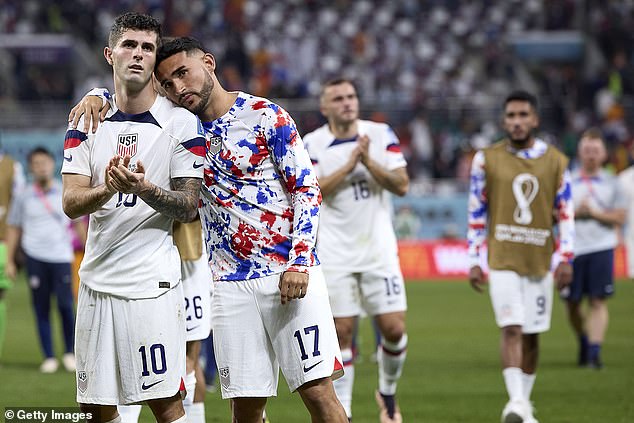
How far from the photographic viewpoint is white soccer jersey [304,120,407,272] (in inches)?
358

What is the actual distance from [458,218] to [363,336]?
11.3 meters

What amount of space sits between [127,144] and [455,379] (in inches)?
268

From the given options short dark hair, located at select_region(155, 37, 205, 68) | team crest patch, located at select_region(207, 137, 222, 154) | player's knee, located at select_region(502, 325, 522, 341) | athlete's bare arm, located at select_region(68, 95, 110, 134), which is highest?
short dark hair, located at select_region(155, 37, 205, 68)

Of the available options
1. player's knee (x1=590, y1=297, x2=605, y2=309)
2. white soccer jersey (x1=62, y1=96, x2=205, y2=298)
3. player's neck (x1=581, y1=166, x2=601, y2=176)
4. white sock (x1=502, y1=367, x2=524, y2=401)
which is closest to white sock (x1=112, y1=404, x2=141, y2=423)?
white soccer jersey (x1=62, y1=96, x2=205, y2=298)

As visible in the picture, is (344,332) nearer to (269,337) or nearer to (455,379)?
(269,337)

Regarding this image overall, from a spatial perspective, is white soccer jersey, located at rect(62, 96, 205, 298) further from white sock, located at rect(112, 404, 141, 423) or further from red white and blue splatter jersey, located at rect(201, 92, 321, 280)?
white sock, located at rect(112, 404, 141, 423)

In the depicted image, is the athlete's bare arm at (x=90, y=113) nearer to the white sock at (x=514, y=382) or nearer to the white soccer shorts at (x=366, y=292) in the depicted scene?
the white soccer shorts at (x=366, y=292)

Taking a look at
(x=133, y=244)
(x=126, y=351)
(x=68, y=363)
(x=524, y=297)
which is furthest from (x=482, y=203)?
(x=68, y=363)

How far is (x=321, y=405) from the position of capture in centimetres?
597

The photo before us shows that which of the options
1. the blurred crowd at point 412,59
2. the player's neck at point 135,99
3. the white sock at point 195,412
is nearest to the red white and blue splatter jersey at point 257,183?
the player's neck at point 135,99

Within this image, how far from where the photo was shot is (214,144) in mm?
6094

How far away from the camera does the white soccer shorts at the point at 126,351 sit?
579cm

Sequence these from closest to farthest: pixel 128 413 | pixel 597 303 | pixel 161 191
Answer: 1. pixel 161 191
2. pixel 128 413
3. pixel 597 303

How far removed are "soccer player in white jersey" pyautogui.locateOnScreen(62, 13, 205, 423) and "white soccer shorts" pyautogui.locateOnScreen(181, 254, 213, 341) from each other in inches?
69.0
